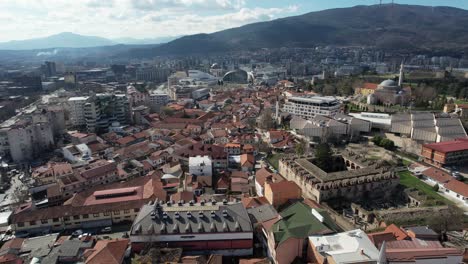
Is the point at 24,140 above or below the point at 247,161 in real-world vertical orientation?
above

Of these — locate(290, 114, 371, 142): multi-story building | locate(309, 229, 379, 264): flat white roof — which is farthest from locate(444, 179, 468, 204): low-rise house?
locate(290, 114, 371, 142): multi-story building

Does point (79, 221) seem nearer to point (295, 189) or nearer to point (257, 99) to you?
point (295, 189)

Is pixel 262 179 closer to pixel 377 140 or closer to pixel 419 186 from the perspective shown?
pixel 419 186

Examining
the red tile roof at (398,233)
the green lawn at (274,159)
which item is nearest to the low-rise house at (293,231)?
the red tile roof at (398,233)

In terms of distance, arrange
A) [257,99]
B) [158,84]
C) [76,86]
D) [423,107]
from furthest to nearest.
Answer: [158,84], [76,86], [257,99], [423,107]

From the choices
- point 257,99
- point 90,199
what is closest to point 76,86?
point 257,99

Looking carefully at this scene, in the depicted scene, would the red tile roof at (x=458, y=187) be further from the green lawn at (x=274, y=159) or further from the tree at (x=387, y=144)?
the green lawn at (x=274, y=159)

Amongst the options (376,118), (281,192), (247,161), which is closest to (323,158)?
(247,161)
